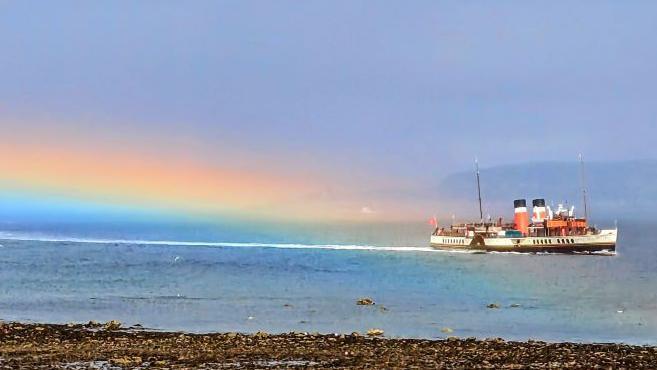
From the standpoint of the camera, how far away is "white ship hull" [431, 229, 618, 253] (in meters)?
115

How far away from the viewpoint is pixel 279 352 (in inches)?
1070

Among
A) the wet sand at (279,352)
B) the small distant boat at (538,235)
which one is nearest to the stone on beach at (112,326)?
the wet sand at (279,352)

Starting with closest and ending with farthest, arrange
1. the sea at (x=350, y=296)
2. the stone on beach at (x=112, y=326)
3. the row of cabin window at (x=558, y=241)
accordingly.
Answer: the stone on beach at (x=112, y=326) → the sea at (x=350, y=296) → the row of cabin window at (x=558, y=241)

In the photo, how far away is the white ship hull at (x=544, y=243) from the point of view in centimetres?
11525

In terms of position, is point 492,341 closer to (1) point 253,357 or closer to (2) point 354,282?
(1) point 253,357

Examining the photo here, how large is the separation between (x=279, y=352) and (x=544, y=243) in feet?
319

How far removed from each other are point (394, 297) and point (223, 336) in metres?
28.4

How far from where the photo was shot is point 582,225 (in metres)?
118

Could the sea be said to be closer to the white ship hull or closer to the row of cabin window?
the white ship hull

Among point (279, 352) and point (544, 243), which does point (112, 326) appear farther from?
point (544, 243)

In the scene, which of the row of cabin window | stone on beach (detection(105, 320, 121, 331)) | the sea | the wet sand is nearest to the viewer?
the wet sand

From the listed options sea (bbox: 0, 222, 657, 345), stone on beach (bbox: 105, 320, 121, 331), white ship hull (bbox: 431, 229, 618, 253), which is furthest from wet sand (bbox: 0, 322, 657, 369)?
white ship hull (bbox: 431, 229, 618, 253)

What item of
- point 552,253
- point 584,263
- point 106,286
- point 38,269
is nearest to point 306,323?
point 106,286

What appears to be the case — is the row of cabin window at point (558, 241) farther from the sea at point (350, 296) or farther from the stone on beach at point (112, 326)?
the stone on beach at point (112, 326)
